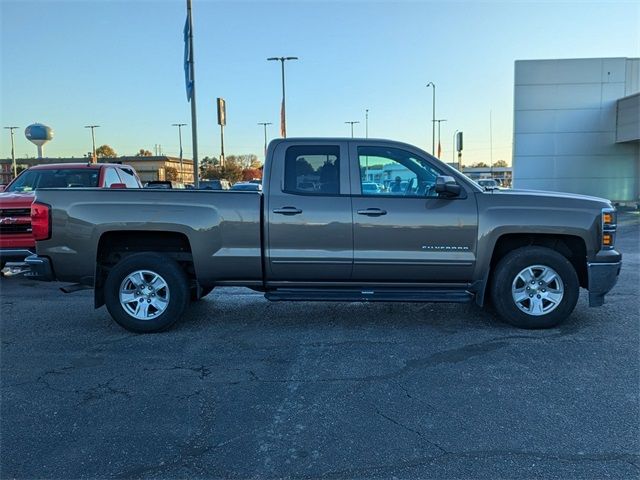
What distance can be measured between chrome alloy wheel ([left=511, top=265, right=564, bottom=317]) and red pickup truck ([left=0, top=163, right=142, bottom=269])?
6594 mm

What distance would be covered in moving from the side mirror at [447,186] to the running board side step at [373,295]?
1.05m

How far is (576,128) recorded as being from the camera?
24.4 metres

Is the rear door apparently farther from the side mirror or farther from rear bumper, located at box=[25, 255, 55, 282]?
rear bumper, located at box=[25, 255, 55, 282]

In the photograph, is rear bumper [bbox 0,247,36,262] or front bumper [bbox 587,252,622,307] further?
rear bumper [bbox 0,247,36,262]

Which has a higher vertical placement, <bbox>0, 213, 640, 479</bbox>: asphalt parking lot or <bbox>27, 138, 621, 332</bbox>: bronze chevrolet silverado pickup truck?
<bbox>27, 138, 621, 332</bbox>: bronze chevrolet silverado pickup truck

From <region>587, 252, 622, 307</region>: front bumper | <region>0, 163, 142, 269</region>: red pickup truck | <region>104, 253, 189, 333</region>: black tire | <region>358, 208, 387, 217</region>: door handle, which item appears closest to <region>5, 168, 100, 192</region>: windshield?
<region>0, 163, 142, 269</region>: red pickup truck

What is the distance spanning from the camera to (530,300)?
18.0 feet

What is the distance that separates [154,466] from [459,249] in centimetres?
364

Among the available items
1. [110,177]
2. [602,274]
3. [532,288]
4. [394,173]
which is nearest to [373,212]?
[394,173]

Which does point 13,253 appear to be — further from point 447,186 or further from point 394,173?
point 447,186

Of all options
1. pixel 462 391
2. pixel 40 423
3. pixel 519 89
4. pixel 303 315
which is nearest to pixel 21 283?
pixel 303 315

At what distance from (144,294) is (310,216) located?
6.46 feet

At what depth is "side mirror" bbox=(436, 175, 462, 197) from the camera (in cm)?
520

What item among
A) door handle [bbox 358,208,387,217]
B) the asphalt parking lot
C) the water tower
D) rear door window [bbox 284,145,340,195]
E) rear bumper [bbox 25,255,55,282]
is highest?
the water tower
